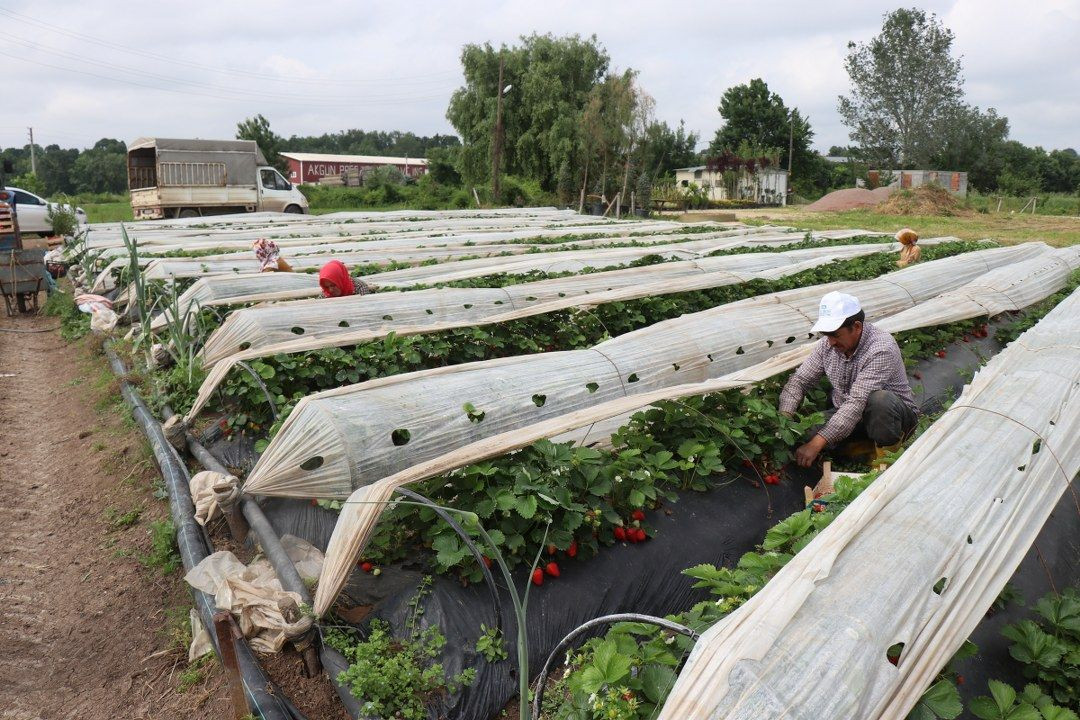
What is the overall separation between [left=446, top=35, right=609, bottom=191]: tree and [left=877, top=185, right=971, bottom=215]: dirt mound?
466 inches

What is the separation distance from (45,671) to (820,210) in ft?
103

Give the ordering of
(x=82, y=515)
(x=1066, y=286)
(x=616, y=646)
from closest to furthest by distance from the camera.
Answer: (x=616, y=646)
(x=82, y=515)
(x=1066, y=286)

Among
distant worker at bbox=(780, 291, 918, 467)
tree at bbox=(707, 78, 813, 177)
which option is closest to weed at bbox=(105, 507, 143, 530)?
distant worker at bbox=(780, 291, 918, 467)

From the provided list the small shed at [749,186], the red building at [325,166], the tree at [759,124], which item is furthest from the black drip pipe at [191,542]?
the red building at [325,166]

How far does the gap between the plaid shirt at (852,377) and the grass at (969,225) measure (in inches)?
579

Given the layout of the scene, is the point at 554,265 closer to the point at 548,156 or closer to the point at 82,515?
the point at 82,515

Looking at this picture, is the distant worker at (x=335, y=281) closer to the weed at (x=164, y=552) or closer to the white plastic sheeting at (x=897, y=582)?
the weed at (x=164, y=552)

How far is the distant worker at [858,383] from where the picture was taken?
407 cm

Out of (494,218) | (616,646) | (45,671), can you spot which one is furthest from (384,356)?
(494,218)

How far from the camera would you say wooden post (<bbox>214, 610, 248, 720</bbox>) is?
2.82m

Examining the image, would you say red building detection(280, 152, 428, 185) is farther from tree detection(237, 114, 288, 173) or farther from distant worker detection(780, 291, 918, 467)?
distant worker detection(780, 291, 918, 467)

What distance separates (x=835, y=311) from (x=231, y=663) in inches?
128

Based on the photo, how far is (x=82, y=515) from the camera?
4.75 meters

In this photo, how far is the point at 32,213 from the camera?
20.2m
